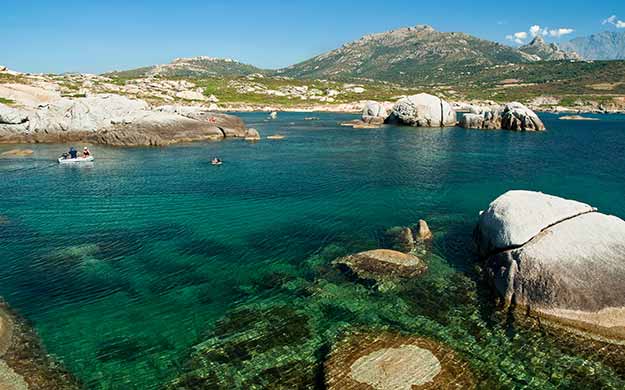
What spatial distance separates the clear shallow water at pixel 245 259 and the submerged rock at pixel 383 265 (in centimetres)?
104

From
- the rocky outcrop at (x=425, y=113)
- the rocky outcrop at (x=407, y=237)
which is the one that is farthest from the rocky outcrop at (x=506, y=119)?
the rocky outcrop at (x=407, y=237)

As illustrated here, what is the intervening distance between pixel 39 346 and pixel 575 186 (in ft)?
167

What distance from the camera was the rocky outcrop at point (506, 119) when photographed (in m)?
105

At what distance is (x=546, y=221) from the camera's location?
2228 cm

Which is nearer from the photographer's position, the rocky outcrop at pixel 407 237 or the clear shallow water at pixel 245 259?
the clear shallow water at pixel 245 259

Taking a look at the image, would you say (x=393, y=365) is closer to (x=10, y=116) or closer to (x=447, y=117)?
(x=10, y=116)

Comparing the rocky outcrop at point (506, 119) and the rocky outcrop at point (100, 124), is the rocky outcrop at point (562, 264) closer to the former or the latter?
the rocky outcrop at point (100, 124)

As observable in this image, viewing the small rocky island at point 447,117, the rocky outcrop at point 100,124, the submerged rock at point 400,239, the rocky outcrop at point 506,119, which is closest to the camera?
the submerged rock at point 400,239

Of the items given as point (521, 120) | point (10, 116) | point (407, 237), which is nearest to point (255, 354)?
point (407, 237)

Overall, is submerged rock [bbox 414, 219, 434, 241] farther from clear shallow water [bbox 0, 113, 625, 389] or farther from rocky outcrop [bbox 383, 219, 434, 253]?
clear shallow water [bbox 0, 113, 625, 389]

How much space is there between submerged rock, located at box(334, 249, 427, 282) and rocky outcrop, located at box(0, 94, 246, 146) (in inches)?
2550

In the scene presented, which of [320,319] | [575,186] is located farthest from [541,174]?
[320,319]

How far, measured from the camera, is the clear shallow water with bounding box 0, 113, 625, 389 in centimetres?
1673

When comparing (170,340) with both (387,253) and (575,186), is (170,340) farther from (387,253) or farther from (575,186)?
(575,186)
